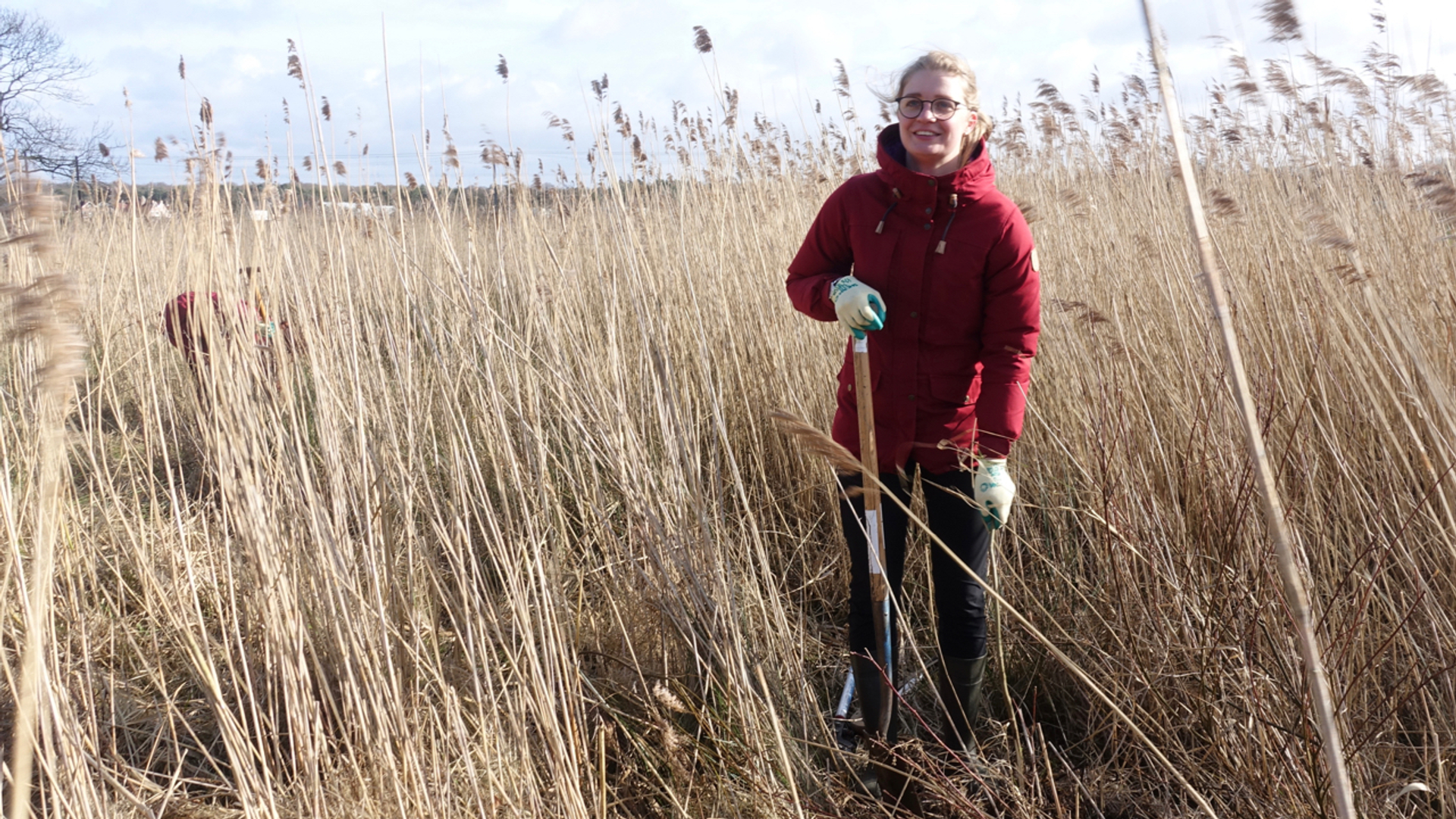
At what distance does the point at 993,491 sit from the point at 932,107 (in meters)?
0.72

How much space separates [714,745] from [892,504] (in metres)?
0.65

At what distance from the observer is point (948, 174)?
1601 mm

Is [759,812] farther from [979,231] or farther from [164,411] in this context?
[164,411]

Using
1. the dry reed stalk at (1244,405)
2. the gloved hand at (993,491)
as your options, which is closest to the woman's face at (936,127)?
the gloved hand at (993,491)

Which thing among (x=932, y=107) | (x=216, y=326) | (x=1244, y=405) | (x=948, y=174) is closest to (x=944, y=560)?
(x=948, y=174)

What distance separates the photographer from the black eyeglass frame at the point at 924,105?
61.9 inches

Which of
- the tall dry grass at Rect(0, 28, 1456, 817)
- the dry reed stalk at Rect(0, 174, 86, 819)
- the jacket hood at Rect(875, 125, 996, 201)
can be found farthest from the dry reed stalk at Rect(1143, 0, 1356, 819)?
the jacket hood at Rect(875, 125, 996, 201)

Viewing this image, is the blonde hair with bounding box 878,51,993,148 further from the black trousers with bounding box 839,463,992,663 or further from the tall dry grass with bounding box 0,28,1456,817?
the black trousers with bounding box 839,463,992,663

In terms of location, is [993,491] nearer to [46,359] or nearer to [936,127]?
[936,127]

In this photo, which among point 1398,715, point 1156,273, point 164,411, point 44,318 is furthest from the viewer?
point 164,411

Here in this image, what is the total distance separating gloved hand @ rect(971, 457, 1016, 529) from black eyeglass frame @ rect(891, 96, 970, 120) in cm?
64

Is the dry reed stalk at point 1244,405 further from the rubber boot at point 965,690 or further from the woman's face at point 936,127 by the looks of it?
the rubber boot at point 965,690

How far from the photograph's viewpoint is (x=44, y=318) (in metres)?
0.61

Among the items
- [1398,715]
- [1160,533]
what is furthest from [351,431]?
[1398,715]
